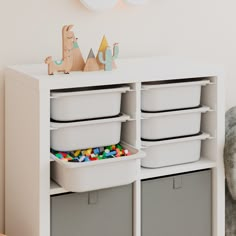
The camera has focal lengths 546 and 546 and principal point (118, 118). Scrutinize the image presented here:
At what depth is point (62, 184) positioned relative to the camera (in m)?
1.84

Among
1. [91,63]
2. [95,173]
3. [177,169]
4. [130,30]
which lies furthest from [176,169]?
[130,30]

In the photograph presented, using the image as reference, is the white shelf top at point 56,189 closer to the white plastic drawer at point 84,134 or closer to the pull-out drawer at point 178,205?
the white plastic drawer at point 84,134

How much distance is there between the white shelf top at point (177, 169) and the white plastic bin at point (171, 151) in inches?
0.8

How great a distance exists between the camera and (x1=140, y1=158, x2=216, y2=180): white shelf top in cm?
203

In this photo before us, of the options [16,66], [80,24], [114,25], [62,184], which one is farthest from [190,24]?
[62,184]

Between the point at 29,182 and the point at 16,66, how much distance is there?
46cm

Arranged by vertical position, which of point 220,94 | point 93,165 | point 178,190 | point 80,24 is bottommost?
point 178,190

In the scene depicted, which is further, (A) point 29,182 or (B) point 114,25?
(B) point 114,25

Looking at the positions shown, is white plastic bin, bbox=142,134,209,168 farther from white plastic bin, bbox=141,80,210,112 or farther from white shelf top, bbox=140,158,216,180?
white plastic bin, bbox=141,80,210,112

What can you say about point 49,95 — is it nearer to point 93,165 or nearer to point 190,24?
point 93,165

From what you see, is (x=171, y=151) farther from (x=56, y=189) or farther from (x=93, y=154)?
(x=56, y=189)

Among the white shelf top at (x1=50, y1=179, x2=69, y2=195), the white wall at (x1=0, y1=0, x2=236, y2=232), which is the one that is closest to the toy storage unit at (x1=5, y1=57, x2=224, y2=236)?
the white shelf top at (x1=50, y1=179, x2=69, y2=195)

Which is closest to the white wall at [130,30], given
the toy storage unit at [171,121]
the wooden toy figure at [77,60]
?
the wooden toy figure at [77,60]

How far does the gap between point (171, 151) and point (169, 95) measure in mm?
219
